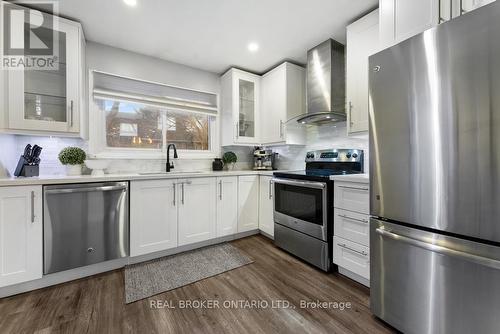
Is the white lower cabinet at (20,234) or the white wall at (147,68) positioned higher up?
the white wall at (147,68)

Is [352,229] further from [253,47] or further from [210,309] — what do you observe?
[253,47]

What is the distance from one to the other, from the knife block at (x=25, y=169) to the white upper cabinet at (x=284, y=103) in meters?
2.61

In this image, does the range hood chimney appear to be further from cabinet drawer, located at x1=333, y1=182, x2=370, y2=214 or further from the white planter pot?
the white planter pot

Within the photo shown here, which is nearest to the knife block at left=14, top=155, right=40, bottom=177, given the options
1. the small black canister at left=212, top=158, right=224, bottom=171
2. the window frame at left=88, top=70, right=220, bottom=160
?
the window frame at left=88, top=70, right=220, bottom=160

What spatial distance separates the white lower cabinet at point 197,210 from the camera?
2.45 meters

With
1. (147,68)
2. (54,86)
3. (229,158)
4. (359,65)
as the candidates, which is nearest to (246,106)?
(229,158)

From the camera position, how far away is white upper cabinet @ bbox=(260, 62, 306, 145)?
2.95 m

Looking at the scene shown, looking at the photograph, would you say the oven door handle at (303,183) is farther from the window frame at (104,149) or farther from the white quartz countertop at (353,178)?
the window frame at (104,149)

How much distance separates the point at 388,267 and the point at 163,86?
311cm

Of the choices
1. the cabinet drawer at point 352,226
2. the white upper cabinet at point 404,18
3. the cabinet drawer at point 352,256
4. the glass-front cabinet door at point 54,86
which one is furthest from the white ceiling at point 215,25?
the cabinet drawer at point 352,256

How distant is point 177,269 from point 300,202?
1.43m

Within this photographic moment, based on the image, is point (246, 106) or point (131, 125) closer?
point (131, 125)

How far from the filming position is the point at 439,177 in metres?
1.10

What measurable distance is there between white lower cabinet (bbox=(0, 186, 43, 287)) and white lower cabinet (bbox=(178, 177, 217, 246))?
3.82 feet
